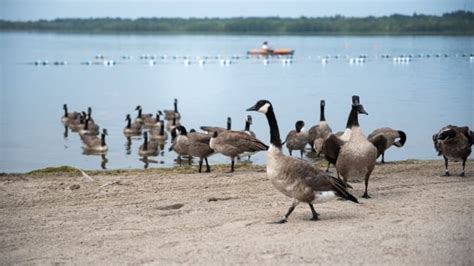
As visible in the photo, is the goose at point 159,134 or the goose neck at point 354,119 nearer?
the goose neck at point 354,119

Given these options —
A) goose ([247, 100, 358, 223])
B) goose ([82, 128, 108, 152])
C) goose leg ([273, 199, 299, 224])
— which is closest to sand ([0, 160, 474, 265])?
goose leg ([273, 199, 299, 224])

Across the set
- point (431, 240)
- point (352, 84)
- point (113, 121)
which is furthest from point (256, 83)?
point (431, 240)

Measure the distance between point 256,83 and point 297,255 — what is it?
41.8 m

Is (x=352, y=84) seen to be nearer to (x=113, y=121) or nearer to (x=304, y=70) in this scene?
(x=304, y=70)

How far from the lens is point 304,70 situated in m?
63.8

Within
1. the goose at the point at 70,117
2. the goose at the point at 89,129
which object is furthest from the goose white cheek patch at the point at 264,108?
the goose at the point at 70,117

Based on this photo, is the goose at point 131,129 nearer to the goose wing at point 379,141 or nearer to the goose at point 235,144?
the goose at point 235,144

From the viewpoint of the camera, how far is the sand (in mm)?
7965

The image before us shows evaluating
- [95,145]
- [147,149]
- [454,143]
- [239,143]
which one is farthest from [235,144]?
[95,145]

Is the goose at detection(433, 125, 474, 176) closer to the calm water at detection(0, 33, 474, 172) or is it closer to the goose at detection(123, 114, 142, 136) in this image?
the calm water at detection(0, 33, 474, 172)

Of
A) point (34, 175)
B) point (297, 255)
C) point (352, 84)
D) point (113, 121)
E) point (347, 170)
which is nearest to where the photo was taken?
point (297, 255)

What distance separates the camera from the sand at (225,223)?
796 centimetres

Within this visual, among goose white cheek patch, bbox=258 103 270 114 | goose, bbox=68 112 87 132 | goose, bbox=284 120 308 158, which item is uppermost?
goose white cheek patch, bbox=258 103 270 114

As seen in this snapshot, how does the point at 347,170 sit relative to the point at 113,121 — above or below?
above
